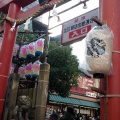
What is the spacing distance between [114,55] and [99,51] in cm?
44

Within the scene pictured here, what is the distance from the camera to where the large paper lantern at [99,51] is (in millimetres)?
2832

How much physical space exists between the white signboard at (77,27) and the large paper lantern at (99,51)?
2.19 metres

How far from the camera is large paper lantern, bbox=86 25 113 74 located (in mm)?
2832

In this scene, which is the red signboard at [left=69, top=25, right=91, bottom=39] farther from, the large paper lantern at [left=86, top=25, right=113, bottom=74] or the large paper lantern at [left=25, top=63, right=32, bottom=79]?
the large paper lantern at [left=25, top=63, right=32, bottom=79]

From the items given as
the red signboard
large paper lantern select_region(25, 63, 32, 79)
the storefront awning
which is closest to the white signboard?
the red signboard

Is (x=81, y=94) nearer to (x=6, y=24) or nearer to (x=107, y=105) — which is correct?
(x=6, y=24)

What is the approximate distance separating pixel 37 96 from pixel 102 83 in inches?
98.6

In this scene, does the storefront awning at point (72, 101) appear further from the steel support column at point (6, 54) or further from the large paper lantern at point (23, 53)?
the steel support column at point (6, 54)

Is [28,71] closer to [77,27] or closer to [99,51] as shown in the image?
[77,27]

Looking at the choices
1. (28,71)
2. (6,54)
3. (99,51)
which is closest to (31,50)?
(28,71)

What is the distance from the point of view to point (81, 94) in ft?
66.3

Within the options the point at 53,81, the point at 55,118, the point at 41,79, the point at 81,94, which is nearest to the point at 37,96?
the point at 41,79

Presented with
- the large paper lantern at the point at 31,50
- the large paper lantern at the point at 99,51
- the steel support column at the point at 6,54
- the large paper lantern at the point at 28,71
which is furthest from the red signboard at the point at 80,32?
the large paper lantern at the point at 28,71

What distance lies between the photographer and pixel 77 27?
18.0 ft
